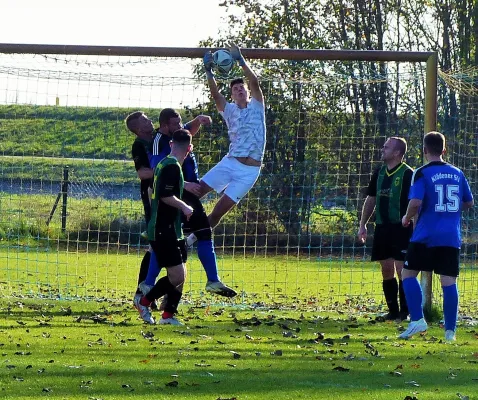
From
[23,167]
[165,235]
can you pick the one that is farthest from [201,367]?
[23,167]

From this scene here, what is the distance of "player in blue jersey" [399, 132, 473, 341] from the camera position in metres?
10.1

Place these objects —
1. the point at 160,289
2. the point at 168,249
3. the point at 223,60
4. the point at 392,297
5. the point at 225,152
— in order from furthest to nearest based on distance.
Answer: the point at 225,152
the point at 392,297
the point at 223,60
the point at 160,289
the point at 168,249

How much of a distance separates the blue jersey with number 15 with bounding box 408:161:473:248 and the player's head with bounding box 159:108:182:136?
2.59m

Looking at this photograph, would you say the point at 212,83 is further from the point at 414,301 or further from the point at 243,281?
the point at 243,281

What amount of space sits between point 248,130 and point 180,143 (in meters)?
1.48

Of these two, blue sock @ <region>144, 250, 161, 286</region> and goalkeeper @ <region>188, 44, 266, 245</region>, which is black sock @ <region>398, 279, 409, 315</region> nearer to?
goalkeeper @ <region>188, 44, 266, 245</region>

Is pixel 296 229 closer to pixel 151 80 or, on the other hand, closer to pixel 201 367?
pixel 151 80

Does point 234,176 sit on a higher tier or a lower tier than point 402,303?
higher

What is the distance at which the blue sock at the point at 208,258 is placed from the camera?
11.1m

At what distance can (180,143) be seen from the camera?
10.3 meters

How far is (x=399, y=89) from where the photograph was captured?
17.0m

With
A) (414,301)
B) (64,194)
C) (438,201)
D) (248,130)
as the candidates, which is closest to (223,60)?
(248,130)

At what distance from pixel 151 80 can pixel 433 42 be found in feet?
50.3

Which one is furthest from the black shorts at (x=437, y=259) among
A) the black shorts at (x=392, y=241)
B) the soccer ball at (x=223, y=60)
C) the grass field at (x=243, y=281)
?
the grass field at (x=243, y=281)
